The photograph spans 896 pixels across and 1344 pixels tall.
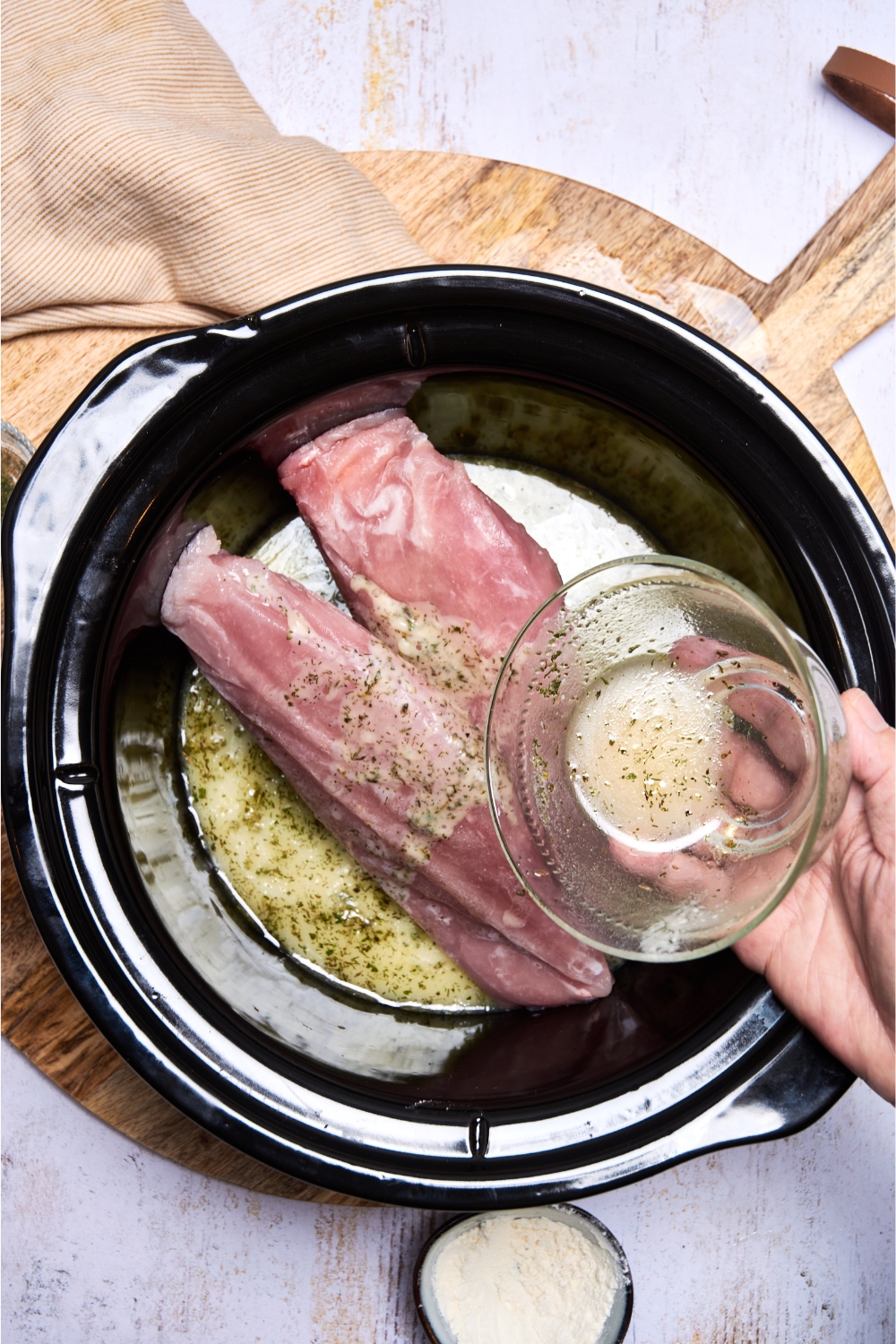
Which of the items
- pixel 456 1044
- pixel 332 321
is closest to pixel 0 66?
pixel 332 321

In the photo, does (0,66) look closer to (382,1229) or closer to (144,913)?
(144,913)

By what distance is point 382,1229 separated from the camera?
1.27 m

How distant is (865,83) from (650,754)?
3.40ft

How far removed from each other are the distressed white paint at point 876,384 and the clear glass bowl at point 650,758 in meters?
0.58

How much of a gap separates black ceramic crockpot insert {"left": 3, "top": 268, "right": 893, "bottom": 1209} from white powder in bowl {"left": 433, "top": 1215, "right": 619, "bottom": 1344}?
0.33 meters

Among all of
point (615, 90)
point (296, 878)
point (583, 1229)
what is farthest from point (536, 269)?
point (583, 1229)

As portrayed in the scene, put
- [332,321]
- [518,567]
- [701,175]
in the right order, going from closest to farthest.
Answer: [332,321], [518,567], [701,175]

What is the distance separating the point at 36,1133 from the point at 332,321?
43.6 inches

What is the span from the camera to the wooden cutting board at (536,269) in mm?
1167

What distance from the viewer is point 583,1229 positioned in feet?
4.00

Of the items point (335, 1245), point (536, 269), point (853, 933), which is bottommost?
point (335, 1245)

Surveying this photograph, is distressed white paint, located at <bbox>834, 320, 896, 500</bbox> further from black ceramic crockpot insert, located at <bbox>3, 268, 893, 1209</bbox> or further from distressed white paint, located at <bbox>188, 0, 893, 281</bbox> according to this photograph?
black ceramic crockpot insert, located at <bbox>3, 268, 893, 1209</bbox>

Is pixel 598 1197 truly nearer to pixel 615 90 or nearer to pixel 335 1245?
pixel 335 1245

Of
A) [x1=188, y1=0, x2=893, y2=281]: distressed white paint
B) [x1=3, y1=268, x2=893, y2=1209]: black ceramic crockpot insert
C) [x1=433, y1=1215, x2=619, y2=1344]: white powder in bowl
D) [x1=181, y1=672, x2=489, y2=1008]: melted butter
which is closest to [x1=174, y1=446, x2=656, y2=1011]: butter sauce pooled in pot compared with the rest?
[x1=181, y1=672, x2=489, y2=1008]: melted butter
